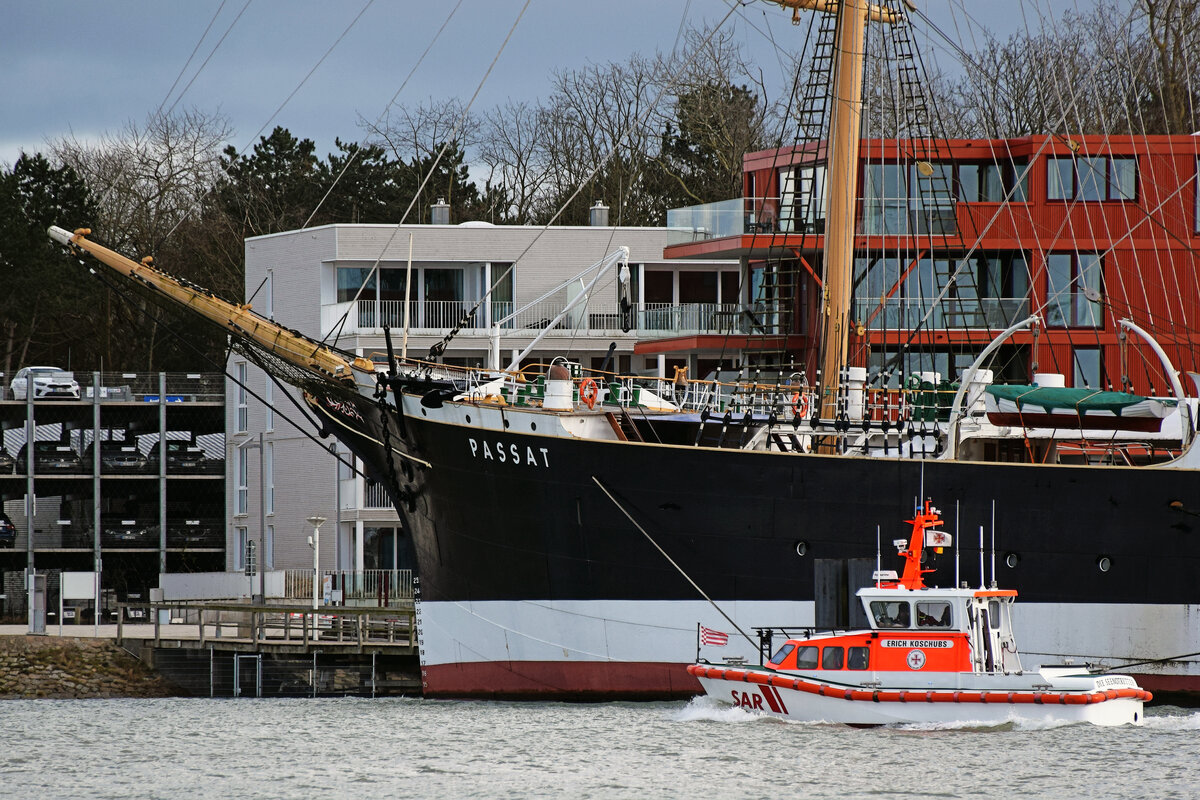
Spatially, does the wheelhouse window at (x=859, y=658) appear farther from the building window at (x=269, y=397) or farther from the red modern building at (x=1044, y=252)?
the building window at (x=269, y=397)

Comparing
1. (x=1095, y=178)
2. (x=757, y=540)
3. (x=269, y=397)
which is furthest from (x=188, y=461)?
(x=757, y=540)

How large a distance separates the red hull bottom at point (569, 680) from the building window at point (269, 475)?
87.4 feet

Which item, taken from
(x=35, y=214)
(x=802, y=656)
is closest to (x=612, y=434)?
(x=802, y=656)

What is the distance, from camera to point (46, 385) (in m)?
64.2

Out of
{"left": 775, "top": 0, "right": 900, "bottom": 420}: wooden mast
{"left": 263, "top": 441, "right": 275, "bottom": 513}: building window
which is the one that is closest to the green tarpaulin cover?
{"left": 775, "top": 0, "right": 900, "bottom": 420}: wooden mast

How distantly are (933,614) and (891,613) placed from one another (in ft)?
2.06

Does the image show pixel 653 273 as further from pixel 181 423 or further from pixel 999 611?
pixel 999 611

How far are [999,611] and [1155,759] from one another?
323 cm

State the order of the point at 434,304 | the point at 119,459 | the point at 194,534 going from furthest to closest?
the point at 119,459
the point at 194,534
the point at 434,304

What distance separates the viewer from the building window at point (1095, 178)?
156 ft

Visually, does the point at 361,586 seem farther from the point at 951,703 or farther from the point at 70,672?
the point at 951,703

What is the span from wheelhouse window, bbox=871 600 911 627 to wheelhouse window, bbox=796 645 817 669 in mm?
1057

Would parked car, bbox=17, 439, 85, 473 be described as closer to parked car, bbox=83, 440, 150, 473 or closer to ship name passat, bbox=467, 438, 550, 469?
parked car, bbox=83, 440, 150, 473

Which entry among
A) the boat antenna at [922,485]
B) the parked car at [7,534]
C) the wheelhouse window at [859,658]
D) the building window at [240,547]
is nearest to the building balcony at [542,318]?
the building window at [240,547]
